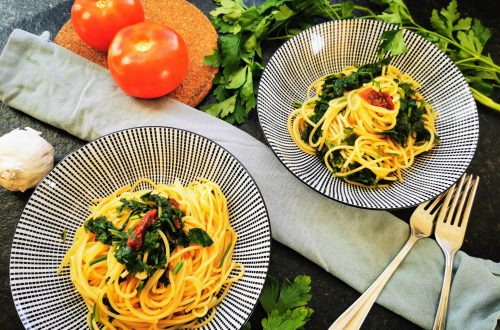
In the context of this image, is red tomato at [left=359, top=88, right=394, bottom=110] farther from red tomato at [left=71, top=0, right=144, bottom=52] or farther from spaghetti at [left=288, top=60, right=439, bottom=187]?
red tomato at [left=71, top=0, right=144, bottom=52]

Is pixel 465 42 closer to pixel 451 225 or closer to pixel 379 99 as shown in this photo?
pixel 379 99

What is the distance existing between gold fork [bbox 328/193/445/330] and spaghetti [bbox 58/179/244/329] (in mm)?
530

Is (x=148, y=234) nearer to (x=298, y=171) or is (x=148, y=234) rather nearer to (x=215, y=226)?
(x=215, y=226)

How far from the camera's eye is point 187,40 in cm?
269

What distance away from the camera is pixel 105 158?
6.95 feet

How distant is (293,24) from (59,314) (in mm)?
2030

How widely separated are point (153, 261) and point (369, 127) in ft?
4.16

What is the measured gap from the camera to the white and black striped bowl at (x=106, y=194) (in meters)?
1.85

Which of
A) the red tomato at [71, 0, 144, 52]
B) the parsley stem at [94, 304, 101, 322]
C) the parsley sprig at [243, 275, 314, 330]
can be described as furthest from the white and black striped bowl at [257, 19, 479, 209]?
the parsley stem at [94, 304, 101, 322]

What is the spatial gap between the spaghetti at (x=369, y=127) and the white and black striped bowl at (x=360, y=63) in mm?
60

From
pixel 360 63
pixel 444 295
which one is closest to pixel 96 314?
pixel 444 295

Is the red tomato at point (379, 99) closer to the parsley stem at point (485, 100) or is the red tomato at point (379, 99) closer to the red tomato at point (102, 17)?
the parsley stem at point (485, 100)

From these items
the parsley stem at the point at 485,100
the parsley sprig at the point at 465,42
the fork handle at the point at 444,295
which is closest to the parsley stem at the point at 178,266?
the fork handle at the point at 444,295

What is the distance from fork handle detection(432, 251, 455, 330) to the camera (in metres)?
1.96
